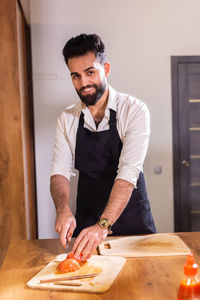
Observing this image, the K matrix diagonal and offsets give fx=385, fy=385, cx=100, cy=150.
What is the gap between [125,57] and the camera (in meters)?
3.79

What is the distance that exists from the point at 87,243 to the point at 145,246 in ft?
0.93

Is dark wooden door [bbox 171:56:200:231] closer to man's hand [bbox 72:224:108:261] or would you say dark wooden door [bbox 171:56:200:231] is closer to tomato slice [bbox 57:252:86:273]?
man's hand [bbox 72:224:108:261]

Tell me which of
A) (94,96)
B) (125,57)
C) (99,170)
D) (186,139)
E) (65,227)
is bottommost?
(65,227)

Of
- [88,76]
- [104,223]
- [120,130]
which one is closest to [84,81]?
[88,76]

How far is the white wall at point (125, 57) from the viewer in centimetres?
371

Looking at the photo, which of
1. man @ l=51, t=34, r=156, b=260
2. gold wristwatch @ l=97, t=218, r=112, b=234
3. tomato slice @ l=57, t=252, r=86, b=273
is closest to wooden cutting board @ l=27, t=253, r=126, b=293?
tomato slice @ l=57, t=252, r=86, b=273

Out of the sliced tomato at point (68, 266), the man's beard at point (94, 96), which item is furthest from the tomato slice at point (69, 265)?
the man's beard at point (94, 96)

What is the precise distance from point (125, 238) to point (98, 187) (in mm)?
402

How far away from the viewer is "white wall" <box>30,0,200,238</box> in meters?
3.71

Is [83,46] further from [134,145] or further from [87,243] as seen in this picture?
[87,243]

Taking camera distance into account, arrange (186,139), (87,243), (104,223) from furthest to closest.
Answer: (186,139), (104,223), (87,243)

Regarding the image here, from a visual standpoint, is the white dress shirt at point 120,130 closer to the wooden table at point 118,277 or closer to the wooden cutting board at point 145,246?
the wooden cutting board at point 145,246

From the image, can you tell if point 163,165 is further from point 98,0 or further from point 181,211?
point 98,0

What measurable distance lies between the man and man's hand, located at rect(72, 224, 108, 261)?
11.4 inches
